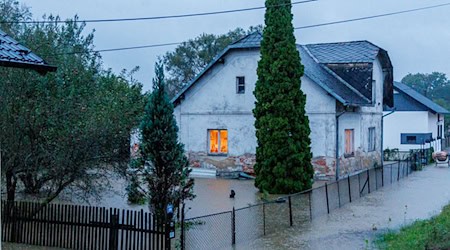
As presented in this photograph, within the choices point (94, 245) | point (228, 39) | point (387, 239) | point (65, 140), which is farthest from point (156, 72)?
point (228, 39)

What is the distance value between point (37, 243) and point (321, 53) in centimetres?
2101

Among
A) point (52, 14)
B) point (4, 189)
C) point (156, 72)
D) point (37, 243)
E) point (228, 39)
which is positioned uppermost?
point (228, 39)

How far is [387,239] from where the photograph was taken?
12.4 metres

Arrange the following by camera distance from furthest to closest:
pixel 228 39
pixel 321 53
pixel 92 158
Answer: pixel 228 39 → pixel 321 53 → pixel 92 158

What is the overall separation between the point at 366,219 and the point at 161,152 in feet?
21.9

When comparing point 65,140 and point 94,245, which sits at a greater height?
point 65,140

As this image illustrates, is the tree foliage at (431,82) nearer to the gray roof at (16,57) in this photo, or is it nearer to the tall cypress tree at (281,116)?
the tall cypress tree at (281,116)

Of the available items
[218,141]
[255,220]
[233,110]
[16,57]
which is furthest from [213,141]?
[16,57]

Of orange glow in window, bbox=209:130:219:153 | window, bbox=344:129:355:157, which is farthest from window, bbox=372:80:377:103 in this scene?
orange glow in window, bbox=209:130:219:153

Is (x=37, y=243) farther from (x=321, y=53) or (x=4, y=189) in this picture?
(x=321, y=53)

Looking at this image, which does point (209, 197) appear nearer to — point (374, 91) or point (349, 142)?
point (349, 142)

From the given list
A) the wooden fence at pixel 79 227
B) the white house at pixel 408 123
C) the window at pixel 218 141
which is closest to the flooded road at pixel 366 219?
the wooden fence at pixel 79 227

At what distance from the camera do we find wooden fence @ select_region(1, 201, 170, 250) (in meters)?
10.8

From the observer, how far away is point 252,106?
26969 mm
